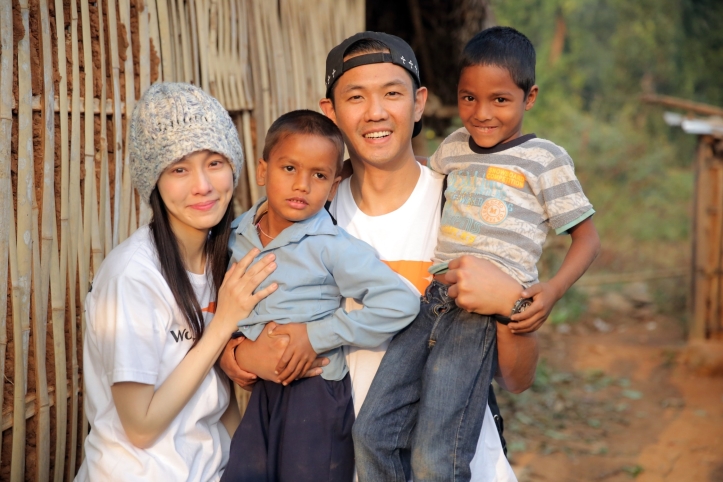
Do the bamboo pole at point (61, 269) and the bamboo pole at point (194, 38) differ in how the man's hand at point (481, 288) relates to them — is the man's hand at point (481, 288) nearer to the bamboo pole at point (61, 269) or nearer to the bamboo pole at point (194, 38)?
the bamboo pole at point (61, 269)

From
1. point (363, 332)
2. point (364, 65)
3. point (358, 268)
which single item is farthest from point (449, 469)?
point (364, 65)

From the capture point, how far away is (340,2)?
4.34m

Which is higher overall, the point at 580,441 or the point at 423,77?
the point at 423,77

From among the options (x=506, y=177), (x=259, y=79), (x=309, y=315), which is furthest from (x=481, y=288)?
(x=259, y=79)

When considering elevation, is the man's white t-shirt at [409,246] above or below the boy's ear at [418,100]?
below

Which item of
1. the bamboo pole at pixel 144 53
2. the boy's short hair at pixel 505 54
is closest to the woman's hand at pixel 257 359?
the bamboo pole at pixel 144 53

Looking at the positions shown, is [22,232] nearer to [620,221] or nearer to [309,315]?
[309,315]

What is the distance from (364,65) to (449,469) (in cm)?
141

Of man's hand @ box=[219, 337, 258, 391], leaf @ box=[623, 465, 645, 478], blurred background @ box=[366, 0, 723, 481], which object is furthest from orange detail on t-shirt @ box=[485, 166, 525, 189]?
leaf @ box=[623, 465, 645, 478]

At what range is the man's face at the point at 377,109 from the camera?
8.13 ft

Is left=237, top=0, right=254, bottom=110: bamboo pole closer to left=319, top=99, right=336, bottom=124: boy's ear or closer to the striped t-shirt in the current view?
left=319, top=99, right=336, bottom=124: boy's ear

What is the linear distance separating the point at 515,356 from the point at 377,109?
99cm

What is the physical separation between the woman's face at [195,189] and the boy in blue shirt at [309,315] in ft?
0.63

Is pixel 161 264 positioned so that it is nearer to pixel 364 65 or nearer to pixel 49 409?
pixel 49 409
